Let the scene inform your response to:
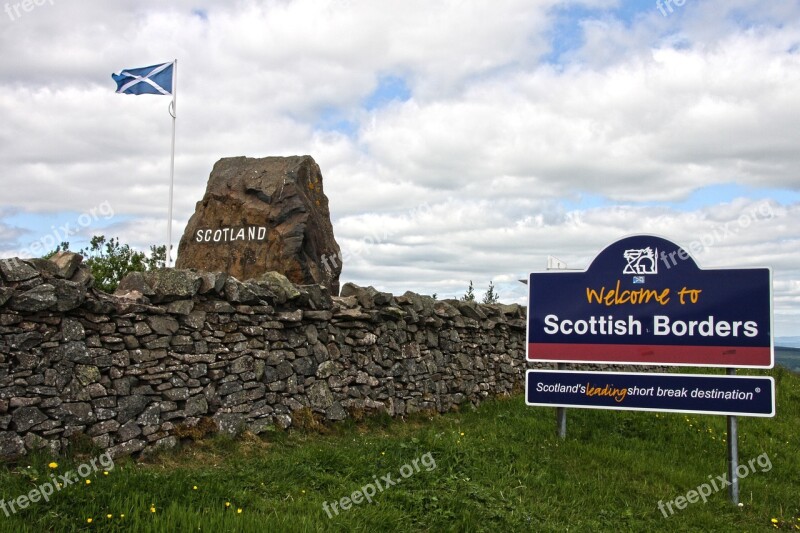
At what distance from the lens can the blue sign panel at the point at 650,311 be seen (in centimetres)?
800

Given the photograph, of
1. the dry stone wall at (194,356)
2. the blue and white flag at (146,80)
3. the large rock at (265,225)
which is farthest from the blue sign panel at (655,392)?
the blue and white flag at (146,80)

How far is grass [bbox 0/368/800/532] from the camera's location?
5.25 m

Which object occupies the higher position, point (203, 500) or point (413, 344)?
point (413, 344)

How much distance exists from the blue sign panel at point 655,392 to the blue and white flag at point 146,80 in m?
8.82

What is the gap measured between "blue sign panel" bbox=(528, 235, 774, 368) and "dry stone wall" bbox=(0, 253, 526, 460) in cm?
206

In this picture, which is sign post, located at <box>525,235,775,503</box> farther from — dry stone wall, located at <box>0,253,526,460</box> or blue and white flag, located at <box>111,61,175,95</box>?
blue and white flag, located at <box>111,61,175,95</box>

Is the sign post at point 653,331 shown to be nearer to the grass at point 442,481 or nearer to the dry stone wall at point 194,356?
the grass at point 442,481

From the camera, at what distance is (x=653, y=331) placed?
8484 millimetres

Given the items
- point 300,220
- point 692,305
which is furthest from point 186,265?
point 692,305

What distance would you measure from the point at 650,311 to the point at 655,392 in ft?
3.10

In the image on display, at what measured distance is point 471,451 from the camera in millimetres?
7805

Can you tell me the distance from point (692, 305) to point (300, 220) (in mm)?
5713

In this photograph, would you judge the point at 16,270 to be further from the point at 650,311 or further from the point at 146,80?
the point at 146,80

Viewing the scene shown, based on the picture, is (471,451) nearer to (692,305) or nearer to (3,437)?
(692,305)
